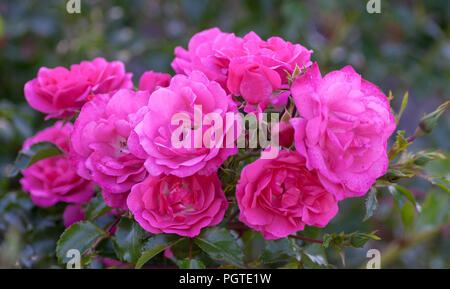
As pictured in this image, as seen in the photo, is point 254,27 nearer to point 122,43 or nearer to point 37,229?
point 122,43

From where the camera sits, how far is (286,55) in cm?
47

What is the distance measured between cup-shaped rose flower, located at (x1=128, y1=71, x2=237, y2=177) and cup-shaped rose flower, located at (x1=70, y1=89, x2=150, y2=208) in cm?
3

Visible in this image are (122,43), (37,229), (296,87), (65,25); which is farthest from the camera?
(65,25)

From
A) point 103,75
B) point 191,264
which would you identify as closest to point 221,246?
point 191,264

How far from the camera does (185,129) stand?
0.44 meters

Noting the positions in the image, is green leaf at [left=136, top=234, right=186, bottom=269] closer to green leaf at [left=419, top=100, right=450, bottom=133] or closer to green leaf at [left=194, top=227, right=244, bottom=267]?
green leaf at [left=194, top=227, right=244, bottom=267]

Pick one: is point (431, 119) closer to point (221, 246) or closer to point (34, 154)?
point (221, 246)

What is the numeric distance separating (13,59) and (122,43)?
0.30 m

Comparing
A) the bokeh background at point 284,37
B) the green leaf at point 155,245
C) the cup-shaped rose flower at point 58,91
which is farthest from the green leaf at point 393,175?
the bokeh background at point 284,37

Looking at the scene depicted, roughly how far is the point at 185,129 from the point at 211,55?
0.29ft

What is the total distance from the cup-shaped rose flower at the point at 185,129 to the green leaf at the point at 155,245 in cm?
9

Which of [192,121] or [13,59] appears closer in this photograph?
[192,121]
